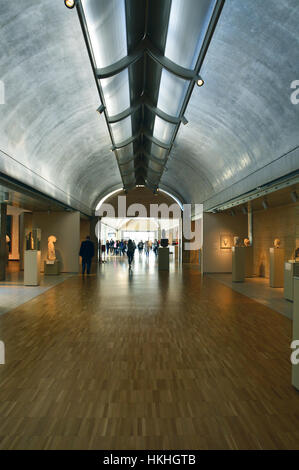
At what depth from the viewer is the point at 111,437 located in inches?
132

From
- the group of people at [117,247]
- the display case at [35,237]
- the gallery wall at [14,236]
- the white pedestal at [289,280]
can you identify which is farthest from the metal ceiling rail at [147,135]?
the group of people at [117,247]

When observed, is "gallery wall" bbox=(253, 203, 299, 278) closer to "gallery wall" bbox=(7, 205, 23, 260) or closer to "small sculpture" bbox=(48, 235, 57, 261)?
"small sculpture" bbox=(48, 235, 57, 261)

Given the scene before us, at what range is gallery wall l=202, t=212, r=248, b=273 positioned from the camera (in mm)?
20844

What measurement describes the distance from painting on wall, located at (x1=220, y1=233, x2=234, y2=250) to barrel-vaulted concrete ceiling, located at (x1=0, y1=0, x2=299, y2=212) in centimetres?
450

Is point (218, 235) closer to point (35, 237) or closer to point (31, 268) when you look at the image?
point (35, 237)

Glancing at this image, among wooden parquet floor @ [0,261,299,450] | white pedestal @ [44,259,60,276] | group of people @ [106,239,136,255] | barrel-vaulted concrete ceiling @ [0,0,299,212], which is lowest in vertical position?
wooden parquet floor @ [0,261,299,450]

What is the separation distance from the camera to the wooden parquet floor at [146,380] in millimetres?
3428

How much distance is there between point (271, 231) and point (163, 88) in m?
10.5

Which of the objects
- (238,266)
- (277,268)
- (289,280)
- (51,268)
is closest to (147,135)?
(238,266)

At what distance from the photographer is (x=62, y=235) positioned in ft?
67.6

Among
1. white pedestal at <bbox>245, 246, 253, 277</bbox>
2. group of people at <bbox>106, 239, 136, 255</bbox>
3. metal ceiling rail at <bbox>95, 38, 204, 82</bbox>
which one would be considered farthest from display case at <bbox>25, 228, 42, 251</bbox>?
group of people at <bbox>106, 239, 136, 255</bbox>

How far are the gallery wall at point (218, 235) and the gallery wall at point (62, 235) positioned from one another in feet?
23.8

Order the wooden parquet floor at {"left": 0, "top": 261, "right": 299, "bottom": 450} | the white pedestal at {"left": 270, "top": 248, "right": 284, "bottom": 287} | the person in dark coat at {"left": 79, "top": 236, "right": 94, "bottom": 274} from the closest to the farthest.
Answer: the wooden parquet floor at {"left": 0, "top": 261, "right": 299, "bottom": 450} < the white pedestal at {"left": 270, "top": 248, "right": 284, "bottom": 287} < the person in dark coat at {"left": 79, "top": 236, "right": 94, "bottom": 274}

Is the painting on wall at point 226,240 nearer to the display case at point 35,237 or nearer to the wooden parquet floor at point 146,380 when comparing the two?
the display case at point 35,237
